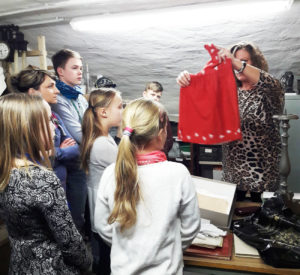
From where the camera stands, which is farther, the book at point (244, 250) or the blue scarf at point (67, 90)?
the blue scarf at point (67, 90)

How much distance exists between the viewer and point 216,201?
58.0 inches

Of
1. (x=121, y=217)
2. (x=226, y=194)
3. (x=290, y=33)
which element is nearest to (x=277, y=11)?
(x=290, y=33)

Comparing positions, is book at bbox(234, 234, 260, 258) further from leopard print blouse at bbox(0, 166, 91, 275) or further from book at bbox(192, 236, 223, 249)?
leopard print blouse at bbox(0, 166, 91, 275)

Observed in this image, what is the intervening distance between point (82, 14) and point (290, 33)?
231 cm

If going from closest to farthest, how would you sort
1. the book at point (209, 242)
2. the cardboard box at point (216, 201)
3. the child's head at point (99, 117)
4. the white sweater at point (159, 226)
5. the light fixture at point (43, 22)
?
the white sweater at point (159, 226)
the book at point (209, 242)
the cardboard box at point (216, 201)
the child's head at point (99, 117)
the light fixture at point (43, 22)

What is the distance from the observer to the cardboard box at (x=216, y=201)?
1394 millimetres

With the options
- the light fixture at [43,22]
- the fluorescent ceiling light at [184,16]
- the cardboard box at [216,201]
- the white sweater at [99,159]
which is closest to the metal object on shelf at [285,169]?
the cardboard box at [216,201]

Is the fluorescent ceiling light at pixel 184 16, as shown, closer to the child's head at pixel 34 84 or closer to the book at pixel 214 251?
the child's head at pixel 34 84

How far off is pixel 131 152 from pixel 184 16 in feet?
8.76

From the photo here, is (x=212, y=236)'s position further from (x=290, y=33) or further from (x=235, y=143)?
(x=290, y=33)

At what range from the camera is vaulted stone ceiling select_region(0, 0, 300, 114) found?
3238mm

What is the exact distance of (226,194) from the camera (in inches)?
60.5

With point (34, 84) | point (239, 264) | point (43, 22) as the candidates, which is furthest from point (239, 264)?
point (43, 22)

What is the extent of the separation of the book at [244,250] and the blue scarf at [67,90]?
1.52 metres
